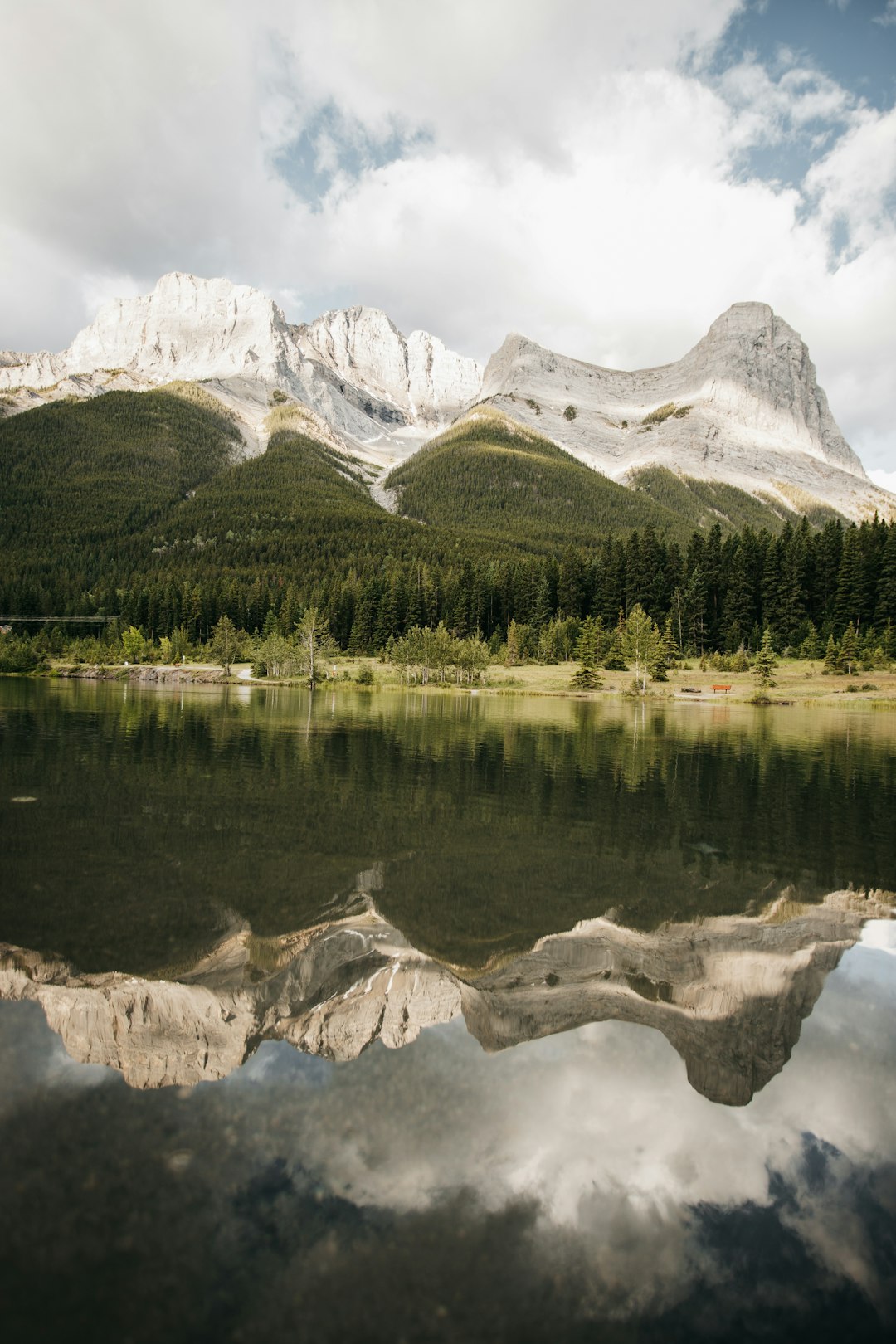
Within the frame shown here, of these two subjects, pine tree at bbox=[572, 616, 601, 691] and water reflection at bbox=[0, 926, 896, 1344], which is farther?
pine tree at bbox=[572, 616, 601, 691]

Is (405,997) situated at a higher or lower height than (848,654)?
lower

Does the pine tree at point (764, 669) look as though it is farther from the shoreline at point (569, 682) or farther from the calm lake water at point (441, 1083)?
the calm lake water at point (441, 1083)

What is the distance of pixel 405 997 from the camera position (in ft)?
29.1

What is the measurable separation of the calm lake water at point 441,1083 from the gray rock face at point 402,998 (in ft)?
0.15

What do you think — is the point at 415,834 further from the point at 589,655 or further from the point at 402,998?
the point at 589,655

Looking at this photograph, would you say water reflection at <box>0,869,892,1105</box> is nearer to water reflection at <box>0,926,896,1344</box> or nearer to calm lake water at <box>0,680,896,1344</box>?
calm lake water at <box>0,680,896,1344</box>

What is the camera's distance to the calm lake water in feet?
15.4

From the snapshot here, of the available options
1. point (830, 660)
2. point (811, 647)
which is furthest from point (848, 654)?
point (811, 647)

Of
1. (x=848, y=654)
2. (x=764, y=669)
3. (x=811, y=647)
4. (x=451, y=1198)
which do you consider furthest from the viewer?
(x=811, y=647)

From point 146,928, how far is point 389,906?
3.70m

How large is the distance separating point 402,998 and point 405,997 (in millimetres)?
43

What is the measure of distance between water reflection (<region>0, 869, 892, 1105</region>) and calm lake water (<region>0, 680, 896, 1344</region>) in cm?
5

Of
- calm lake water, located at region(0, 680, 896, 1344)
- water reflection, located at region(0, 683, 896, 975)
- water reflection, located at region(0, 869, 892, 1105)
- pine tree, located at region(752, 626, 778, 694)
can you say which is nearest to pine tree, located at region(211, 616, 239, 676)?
pine tree, located at region(752, 626, 778, 694)

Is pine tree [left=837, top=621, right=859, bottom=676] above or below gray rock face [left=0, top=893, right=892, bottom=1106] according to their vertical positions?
above
